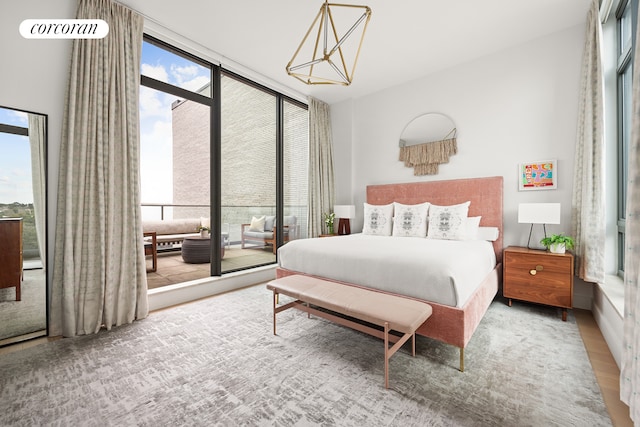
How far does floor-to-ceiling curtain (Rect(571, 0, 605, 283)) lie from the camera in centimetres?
241

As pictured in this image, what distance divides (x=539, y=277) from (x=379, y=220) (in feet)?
5.98

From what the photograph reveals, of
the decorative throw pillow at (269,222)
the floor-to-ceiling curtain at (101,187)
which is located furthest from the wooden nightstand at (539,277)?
the floor-to-ceiling curtain at (101,187)

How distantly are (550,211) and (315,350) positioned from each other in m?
2.61

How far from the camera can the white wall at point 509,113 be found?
116 inches

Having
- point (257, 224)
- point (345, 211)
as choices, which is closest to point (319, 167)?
point (345, 211)

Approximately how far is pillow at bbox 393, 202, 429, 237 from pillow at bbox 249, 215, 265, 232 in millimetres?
2048

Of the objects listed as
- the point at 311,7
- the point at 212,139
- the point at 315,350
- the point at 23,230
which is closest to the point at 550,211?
the point at 315,350

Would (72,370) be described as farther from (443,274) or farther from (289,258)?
(443,274)

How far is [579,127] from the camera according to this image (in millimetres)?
2738

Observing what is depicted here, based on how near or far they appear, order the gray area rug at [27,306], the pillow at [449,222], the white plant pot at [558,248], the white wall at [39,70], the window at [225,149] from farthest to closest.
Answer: the window at [225,149], the pillow at [449,222], the white plant pot at [558,248], the gray area rug at [27,306], the white wall at [39,70]

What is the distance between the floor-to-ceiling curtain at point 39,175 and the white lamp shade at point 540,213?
14.4 feet

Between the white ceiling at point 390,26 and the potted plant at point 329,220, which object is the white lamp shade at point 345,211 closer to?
the potted plant at point 329,220

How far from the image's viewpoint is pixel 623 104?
8.23ft

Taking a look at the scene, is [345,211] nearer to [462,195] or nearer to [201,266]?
[462,195]
